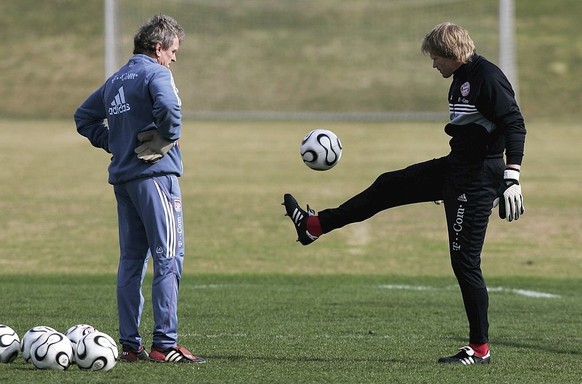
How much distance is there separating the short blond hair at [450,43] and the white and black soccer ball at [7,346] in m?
3.32

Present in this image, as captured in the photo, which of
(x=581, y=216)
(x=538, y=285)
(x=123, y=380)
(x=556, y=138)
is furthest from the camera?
(x=556, y=138)

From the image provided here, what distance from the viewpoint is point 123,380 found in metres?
7.08

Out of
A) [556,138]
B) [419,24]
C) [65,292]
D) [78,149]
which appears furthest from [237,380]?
[419,24]

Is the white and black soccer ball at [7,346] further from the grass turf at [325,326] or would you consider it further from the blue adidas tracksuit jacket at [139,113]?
the blue adidas tracksuit jacket at [139,113]

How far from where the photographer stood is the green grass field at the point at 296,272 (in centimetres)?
798

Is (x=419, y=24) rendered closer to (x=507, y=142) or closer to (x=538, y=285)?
(x=538, y=285)

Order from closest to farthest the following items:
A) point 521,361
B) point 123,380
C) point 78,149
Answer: point 123,380
point 521,361
point 78,149

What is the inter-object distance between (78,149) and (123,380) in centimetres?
2424

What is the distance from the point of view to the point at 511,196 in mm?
7641

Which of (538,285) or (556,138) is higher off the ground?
(556,138)

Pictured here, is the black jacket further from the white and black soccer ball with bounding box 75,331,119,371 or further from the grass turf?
the white and black soccer ball with bounding box 75,331,119,371

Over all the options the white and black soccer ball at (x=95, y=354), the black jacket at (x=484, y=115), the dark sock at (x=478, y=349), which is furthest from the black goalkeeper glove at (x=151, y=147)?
the dark sock at (x=478, y=349)

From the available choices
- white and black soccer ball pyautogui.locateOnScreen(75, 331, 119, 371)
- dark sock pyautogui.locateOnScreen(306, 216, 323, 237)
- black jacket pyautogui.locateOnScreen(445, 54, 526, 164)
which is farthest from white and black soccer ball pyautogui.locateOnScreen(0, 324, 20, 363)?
black jacket pyautogui.locateOnScreen(445, 54, 526, 164)

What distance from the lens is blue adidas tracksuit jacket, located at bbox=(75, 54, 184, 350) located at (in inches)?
297
